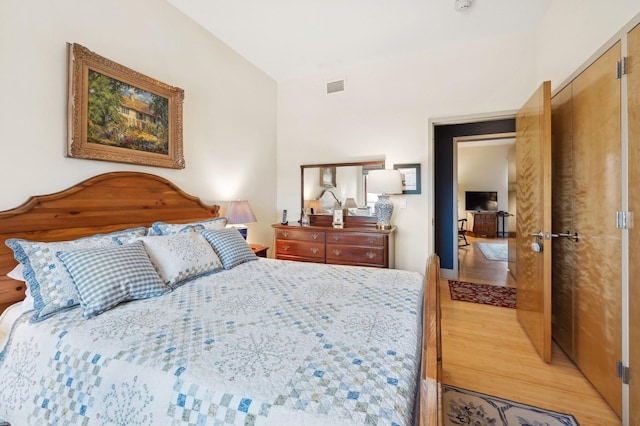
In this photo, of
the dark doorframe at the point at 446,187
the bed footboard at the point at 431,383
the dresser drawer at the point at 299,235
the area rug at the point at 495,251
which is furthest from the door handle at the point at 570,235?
the area rug at the point at 495,251

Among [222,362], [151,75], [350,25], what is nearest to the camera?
[222,362]

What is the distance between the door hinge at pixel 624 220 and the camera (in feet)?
4.58

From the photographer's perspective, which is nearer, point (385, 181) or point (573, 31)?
point (573, 31)

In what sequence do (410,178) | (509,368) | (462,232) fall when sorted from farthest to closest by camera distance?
(462,232) < (410,178) < (509,368)

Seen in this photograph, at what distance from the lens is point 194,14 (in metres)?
2.62

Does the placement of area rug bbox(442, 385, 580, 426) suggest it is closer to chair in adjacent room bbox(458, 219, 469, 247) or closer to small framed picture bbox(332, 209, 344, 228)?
small framed picture bbox(332, 209, 344, 228)

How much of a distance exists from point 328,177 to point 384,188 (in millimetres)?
833

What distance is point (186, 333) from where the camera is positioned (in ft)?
3.68

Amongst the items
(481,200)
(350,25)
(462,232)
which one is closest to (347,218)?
(350,25)

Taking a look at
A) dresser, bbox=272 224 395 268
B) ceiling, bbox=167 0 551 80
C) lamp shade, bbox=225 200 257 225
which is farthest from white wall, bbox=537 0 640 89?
lamp shade, bbox=225 200 257 225

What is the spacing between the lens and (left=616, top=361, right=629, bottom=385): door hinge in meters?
1.44

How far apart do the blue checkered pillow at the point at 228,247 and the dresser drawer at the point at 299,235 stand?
1.12m

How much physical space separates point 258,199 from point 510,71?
10.7ft

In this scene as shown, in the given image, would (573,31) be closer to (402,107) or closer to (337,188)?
(402,107)
